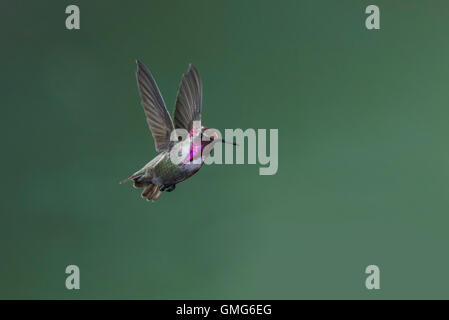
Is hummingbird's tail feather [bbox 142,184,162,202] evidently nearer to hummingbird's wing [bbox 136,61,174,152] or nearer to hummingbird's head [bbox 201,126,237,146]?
hummingbird's wing [bbox 136,61,174,152]

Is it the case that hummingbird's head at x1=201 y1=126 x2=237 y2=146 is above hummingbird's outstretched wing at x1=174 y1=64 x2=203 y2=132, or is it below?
below

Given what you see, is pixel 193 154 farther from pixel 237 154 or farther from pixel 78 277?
pixel 78 277

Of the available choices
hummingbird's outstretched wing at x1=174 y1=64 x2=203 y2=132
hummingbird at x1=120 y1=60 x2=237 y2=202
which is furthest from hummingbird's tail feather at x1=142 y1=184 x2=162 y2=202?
hummingbird's outstretched wing at x1=174 y1=64 x2=203 y2=132


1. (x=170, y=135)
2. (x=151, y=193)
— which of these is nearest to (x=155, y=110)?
(x=170, y=135)

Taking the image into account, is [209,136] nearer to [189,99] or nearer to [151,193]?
[189,99]

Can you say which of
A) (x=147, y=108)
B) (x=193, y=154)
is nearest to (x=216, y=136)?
(x=193, y=154)

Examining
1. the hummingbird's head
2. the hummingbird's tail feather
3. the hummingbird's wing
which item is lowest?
the hummingbird's tail feather

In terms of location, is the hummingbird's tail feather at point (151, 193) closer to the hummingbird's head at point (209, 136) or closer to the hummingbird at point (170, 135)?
the hummingbird at point (170, 135)
